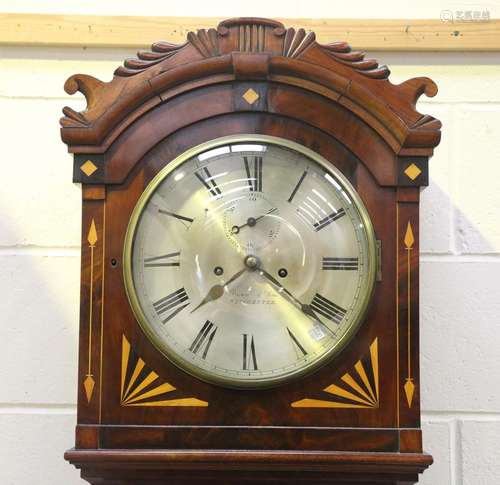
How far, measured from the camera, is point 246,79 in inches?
38.6

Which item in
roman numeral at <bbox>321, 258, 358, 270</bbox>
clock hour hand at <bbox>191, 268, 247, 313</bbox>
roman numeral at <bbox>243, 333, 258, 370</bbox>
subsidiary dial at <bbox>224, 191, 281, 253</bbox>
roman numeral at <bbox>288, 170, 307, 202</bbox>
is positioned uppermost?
roman numeral at <bbox>288, 170, 307, 202</bbox>

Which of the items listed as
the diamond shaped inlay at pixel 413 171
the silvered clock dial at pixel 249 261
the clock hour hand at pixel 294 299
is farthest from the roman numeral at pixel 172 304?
the diamond shaped inlay at pixel 413 171

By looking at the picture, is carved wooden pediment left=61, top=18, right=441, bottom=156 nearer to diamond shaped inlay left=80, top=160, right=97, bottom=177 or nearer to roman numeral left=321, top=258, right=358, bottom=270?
diamond shaped inlay left=80, top=160, right=97, bottom=177

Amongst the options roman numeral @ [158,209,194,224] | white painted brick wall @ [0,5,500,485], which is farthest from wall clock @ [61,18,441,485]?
white painted brick wall @ [0,5,500,485]

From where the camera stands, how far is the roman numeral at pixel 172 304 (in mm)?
962

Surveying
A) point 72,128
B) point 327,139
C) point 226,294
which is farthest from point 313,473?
point 72,128

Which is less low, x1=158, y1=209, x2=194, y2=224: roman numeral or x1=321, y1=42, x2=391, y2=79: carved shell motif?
x1=321, y1=42, x2=391, y2=79: carved shell motif

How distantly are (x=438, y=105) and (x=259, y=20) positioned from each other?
0.38m

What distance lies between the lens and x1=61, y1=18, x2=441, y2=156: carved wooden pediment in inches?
38.2

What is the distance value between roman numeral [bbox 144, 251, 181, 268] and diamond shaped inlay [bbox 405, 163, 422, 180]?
0.31 meters

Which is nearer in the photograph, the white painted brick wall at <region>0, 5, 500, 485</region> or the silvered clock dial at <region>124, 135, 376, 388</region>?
the silvered clock dial at <region>124, 135, 376, 388</region>

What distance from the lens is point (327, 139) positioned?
978mm

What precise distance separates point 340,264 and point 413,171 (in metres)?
0.15

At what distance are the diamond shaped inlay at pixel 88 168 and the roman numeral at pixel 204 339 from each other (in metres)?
0.24
